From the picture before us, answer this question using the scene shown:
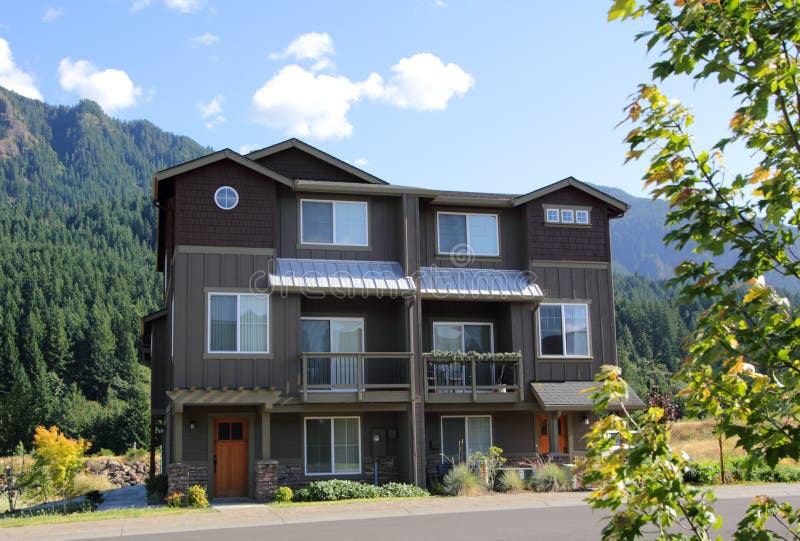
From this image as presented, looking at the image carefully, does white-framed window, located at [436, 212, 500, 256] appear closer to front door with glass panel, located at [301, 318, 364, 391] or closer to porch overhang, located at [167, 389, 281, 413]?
front door with glass panel, located at [301, 318, 364, 391]

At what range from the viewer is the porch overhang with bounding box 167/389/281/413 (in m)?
21.5

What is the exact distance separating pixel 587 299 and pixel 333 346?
802 centimetres

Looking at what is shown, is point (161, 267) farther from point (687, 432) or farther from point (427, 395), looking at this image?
point (687, 432)

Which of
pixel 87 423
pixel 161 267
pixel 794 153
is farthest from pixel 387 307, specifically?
pixel 87 423

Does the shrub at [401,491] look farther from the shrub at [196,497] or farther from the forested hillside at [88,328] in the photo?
the forested hillside at [88,328]

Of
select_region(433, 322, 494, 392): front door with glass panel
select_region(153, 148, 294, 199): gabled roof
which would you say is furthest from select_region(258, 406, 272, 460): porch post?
select_region(153, 148, 294, 199): gabled roof

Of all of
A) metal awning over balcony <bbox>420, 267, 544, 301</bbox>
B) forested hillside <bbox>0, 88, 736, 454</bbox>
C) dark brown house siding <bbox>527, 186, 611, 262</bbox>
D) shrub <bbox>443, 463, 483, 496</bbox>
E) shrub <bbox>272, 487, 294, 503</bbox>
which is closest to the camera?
shrub <bbox>272, 487, 294, 503</bbox>

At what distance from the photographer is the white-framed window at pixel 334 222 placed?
2453 cm

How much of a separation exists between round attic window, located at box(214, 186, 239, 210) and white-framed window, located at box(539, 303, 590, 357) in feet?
31.7

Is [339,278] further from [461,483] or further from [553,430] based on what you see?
[553,430]

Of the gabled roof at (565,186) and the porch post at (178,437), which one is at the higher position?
the gabled roof at (565,186)

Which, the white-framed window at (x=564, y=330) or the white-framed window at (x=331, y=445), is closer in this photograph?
the white-framed window at (x=331, y=445)

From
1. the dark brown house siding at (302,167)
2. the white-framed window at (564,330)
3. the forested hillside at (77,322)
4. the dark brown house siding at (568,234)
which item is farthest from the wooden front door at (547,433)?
the forested hillside at (77,322)

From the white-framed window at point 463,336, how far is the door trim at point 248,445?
240 inches
